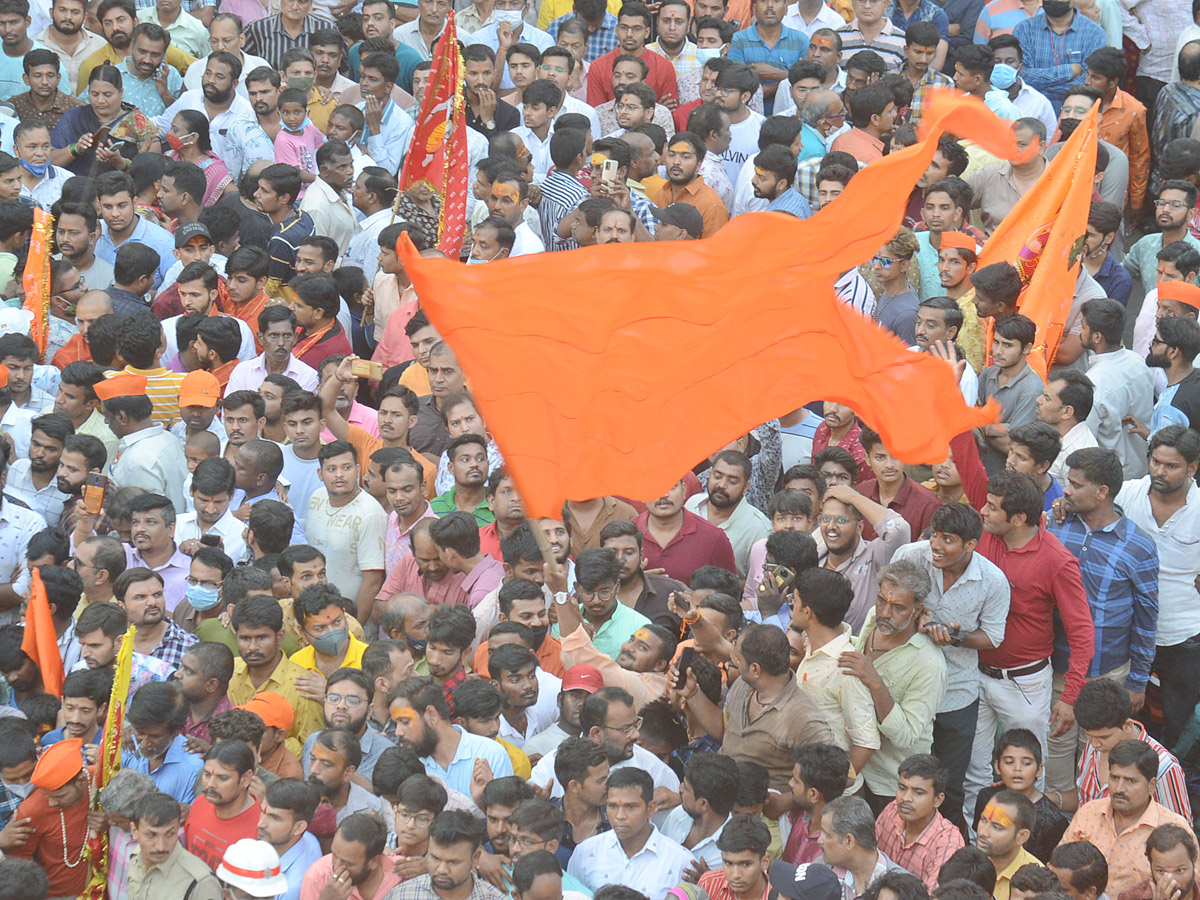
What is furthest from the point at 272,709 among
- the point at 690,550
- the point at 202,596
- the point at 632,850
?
the point at 690,550

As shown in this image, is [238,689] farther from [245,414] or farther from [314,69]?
[314,69]

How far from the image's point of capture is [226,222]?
11.3 metres

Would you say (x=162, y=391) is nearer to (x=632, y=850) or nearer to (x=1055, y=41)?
(x=632, y=850)

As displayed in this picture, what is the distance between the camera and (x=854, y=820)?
6.91 metres

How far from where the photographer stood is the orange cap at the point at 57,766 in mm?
7359

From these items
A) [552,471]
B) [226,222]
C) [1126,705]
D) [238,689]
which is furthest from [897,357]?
[226,222]

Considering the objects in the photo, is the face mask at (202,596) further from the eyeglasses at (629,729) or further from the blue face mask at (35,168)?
the blue face mask at (35,168)

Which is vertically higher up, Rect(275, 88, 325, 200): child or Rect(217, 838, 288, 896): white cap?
Rect(217, 838, 288, 896): white cap

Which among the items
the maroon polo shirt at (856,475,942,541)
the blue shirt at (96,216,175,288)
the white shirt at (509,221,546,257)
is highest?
the maroon polo shirt at (856,475,942,541)

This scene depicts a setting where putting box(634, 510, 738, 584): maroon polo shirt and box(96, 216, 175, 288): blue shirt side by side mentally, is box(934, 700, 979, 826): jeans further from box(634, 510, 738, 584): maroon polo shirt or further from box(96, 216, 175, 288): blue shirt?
box(96, 216, 175, 288): blue shirt

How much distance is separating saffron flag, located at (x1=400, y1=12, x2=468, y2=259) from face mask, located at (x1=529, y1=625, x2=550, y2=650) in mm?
3416

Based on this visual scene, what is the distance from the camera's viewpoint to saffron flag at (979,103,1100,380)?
32.3 feet

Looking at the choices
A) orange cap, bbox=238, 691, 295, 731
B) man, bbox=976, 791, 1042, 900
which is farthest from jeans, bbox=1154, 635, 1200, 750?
orange cap, bbox=238, 691, 295, 731

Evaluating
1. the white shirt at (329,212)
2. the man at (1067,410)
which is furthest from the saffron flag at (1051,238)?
the white shirt at (329,212)
